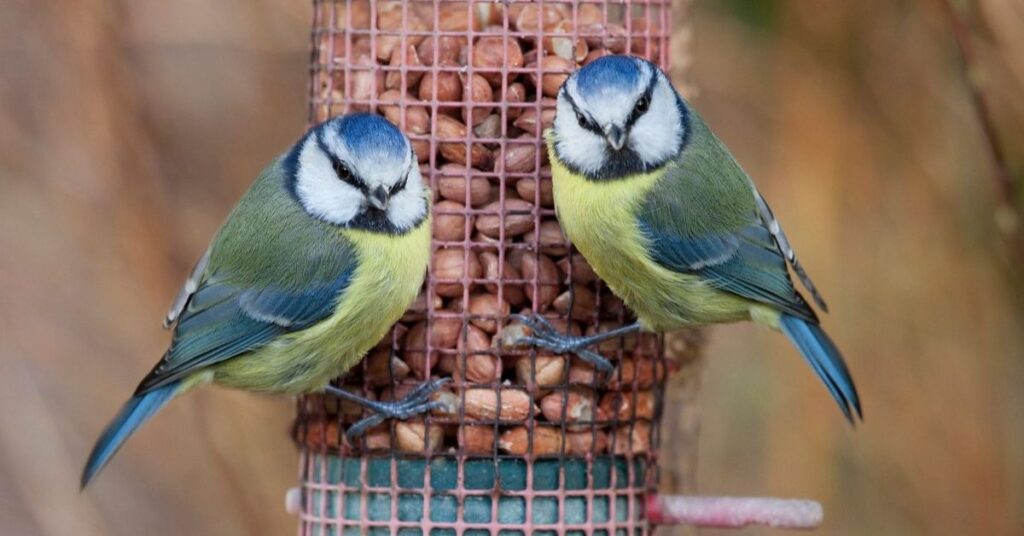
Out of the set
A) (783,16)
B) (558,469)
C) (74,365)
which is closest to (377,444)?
(558,469)

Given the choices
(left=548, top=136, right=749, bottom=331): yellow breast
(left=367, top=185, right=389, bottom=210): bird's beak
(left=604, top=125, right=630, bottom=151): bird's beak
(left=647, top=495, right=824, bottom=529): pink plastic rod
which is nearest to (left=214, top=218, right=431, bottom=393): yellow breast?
(left=367, top=185, right=389, bottom=210): bird's beak

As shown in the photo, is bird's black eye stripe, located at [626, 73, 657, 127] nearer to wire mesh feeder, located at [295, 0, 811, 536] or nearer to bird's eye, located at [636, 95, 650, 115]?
bird's eye, located at [636, 95, 650, 115]

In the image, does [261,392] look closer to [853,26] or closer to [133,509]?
[133,509]

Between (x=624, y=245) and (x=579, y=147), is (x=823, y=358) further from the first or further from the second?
(x=579, y=147)

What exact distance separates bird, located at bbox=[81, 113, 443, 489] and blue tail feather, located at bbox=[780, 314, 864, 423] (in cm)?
91

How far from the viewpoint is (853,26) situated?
16.4 ft

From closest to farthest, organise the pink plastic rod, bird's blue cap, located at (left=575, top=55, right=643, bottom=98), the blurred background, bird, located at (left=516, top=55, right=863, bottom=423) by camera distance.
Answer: bird's blue cap, located at (left=575, top=55, right=643, bottom=98)
bird, located at (left=516, top=55, right=863, bottom=423)
the pink plastic rod
the blurred background

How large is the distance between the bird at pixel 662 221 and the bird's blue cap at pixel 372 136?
0.40m

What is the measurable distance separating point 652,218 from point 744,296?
0.32m

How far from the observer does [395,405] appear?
364 centimetres

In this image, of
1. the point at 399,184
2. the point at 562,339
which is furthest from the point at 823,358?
the point at 399,184

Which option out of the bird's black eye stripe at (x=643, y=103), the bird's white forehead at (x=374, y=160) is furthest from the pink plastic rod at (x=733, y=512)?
the bird's white forehead at (x=374, y=160)

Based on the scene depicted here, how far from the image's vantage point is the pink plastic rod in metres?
3.57

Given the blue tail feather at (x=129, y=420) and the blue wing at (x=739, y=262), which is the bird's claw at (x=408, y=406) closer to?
the blue tail feather at (x=129, y=420)
